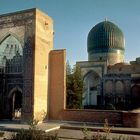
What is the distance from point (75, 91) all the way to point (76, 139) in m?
9.51

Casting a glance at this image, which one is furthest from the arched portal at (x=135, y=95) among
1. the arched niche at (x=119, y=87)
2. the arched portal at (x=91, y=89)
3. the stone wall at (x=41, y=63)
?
the stone wall at (x=41, y=63)

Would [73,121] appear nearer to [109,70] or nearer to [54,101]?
[54,101]

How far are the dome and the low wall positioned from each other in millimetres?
17502

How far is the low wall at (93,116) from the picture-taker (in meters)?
12.1

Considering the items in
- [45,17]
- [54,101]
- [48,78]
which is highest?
[45,17]

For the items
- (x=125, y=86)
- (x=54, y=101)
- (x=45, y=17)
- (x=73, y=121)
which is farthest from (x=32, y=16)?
(x=125, y=86)

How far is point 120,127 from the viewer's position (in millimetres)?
11570

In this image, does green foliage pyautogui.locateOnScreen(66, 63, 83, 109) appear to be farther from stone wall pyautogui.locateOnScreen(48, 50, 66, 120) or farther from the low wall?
the low wall

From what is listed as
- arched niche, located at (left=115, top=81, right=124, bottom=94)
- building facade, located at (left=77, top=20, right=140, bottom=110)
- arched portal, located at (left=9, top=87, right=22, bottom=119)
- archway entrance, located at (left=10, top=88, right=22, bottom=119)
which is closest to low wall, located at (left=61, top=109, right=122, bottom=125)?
arched portal, located at (left=9, top=87, right=22, bottom=119)

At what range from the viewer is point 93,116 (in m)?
12.7

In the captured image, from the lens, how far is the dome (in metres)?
29.7

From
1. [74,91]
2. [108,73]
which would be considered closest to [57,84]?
[74,91]

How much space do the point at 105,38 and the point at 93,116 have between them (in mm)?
18164

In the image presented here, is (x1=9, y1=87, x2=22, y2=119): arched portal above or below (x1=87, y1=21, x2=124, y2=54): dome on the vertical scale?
below
